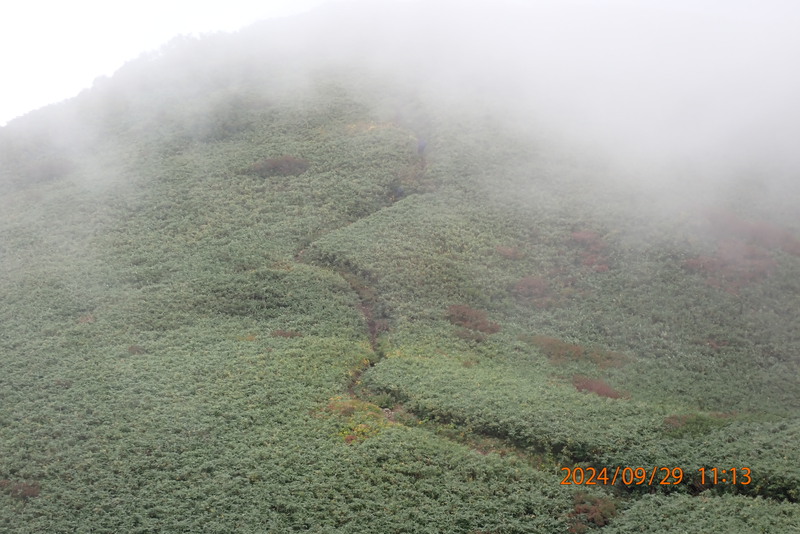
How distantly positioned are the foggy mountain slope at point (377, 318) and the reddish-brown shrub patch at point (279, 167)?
1.01 ft

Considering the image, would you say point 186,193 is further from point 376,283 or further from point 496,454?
point 496,454

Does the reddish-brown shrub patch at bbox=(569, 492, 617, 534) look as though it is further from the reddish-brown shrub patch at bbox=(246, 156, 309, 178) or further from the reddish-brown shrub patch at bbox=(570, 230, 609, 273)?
the reddish-brown shrub patch at bbox=(246, 156, 309, 178)

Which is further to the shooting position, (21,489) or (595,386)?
(595,386)

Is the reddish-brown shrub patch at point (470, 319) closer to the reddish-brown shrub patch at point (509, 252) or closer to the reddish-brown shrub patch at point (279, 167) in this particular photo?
the reddish-brown shrub patch at point (509, 252)

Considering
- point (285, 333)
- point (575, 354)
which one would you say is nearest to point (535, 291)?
point (575, 354)

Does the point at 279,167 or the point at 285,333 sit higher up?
the point at 279,167

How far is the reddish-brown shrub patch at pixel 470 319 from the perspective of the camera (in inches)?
1475

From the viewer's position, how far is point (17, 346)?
113 feet

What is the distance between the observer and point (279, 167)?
180 ft

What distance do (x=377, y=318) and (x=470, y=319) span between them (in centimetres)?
511

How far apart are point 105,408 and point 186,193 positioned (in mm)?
25583
